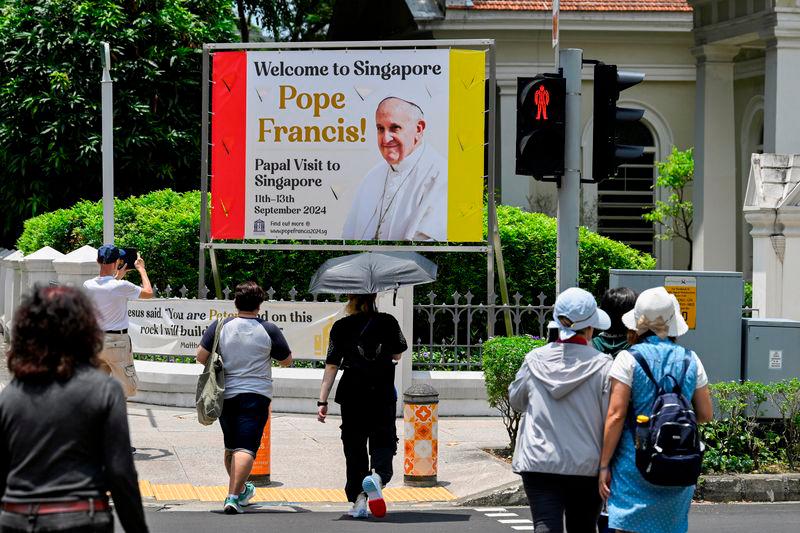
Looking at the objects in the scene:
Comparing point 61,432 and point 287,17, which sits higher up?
point 287,17

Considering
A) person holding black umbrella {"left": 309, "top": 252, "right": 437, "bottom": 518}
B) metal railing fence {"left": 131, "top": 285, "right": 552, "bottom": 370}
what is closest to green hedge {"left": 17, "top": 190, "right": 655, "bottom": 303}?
metal railing fence {"left": 131, "top": 285, "right": 552, "bottom": 370}

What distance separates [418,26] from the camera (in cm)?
2512

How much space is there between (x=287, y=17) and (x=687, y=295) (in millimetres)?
25218

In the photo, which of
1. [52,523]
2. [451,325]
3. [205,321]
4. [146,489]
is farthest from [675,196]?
[52,523]

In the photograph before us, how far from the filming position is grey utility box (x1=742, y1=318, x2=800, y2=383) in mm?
11453

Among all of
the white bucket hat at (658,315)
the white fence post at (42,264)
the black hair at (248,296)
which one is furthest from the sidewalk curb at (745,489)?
the white fence post at (42,264)

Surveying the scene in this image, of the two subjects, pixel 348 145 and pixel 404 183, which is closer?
pixel 404 183

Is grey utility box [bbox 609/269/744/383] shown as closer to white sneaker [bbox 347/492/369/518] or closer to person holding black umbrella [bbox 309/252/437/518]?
person holding black umbrella [bbox 309/252/437/518]

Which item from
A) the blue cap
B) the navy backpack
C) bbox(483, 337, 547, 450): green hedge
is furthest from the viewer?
bbox(483, 337, 547, 450): green hedge

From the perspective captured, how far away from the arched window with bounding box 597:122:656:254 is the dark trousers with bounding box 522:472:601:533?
20.2m

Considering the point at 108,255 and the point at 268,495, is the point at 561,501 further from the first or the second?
the point at 108,255

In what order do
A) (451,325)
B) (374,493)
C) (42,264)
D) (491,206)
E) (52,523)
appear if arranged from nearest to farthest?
(52,523), (374,493), (491,206), (451,325), (42,264)

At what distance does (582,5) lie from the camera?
25.2 metres

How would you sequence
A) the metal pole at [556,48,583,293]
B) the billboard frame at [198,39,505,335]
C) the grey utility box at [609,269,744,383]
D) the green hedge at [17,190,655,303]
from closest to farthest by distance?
the metal pole at [556,48,583,293] < the grey utility box at [609,269,744,383] < the billboard frame at [198,39,505,335] < the green hedge at [17,190,655,303]
